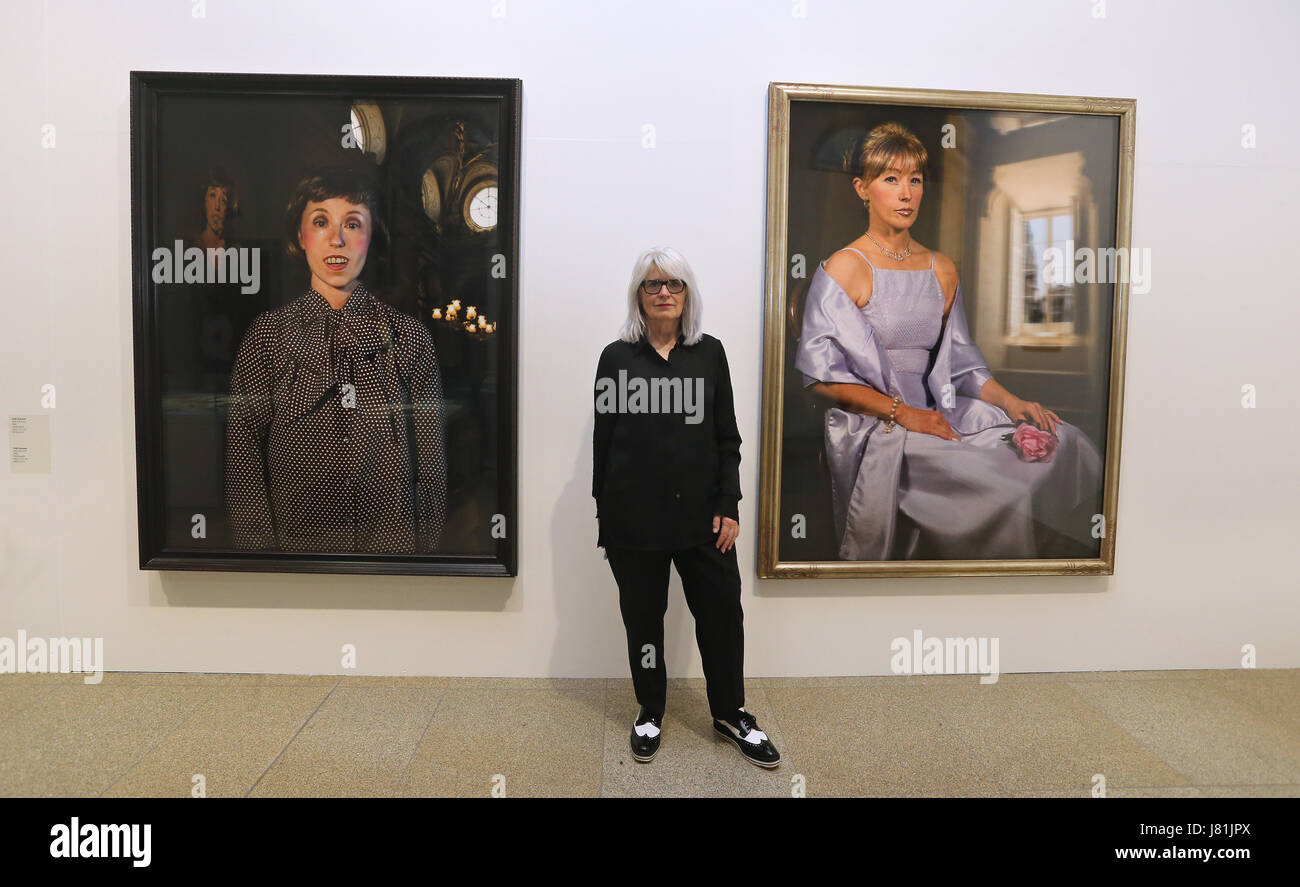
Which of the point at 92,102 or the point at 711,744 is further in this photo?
the point at 92,102

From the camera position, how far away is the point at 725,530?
2611 mm

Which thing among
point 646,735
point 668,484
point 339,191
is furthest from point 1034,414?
point 339,191

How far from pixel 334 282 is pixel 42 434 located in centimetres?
145

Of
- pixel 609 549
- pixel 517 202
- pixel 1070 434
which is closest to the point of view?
pixel 609 549

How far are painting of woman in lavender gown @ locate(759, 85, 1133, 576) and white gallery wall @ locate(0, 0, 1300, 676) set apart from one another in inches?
5.4

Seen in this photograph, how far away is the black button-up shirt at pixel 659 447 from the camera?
2547 millimetres

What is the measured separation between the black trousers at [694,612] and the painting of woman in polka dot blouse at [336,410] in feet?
3.18

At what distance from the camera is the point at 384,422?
3.03 metres

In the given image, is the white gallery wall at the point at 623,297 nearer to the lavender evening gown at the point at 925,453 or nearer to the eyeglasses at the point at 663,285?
the lavender evening gown at the point at 925,453

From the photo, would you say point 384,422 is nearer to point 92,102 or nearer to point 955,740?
point 92,102

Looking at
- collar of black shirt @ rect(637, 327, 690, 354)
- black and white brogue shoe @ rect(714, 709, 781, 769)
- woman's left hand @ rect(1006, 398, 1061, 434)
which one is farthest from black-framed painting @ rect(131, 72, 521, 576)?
woman's left hand @ rect(1006, 398, 1061, 434)

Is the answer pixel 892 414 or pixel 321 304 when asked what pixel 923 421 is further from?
pixel 321 304

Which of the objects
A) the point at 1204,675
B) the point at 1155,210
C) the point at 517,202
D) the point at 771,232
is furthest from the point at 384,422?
the point at 1204,675

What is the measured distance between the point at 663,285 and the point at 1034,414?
5.93 ft
